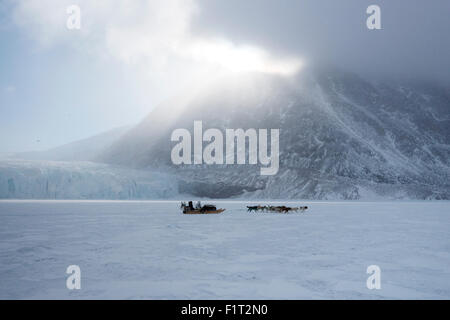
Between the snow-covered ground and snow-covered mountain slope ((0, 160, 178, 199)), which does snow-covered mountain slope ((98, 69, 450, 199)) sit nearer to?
snow-covered mountain slope ((0, 160, 178, 199))

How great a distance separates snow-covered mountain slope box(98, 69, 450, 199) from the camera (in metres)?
99.1

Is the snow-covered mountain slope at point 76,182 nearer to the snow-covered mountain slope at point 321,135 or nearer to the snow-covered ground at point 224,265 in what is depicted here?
the snow-covered mountain slope at point 321,135

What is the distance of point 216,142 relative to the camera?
4966 inches

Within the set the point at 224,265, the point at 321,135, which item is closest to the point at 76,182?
the point at 224,265

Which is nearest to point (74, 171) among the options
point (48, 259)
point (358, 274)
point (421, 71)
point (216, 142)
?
point (216, 142)

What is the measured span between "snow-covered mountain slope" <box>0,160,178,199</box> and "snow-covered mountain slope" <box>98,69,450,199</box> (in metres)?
16.7

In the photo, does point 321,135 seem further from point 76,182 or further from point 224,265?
point 224,265

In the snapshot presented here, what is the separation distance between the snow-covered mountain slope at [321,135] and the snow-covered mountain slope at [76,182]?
1671 centimetres

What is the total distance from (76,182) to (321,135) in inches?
2895

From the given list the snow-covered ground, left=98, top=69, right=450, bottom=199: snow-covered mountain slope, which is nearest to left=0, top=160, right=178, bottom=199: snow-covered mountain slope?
left=98, top=69, right=450, bottom=199: snow-covered mountain slope

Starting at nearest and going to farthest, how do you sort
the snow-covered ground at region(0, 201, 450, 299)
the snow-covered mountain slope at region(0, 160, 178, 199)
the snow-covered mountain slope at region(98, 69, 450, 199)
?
the snow-covered ground at region(0, 201, 450, 299)
the snow-covered mountain slope at region(0, 160, 178, 199)
the snow-covered mountain slope at region(98, 69, 450, 199)
